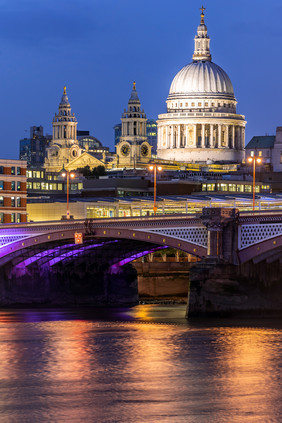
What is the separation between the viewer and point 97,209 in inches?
4454

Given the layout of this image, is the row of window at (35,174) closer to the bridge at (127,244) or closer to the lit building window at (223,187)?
the lit building window at (223,187)

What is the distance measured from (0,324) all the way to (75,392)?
74.2 feet

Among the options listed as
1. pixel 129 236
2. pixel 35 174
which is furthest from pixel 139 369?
pixel 35 174

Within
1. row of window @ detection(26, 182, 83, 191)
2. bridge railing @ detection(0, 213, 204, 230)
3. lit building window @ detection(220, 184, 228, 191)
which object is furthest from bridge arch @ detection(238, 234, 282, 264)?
row of window @ detection(26, 182, 83, 191)

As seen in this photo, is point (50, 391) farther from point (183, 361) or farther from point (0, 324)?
point (0, 324)

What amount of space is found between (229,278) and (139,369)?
17809 mm

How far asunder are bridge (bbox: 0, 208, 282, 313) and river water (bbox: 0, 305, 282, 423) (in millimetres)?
4567

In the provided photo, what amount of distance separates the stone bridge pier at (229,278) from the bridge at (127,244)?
0.06 m

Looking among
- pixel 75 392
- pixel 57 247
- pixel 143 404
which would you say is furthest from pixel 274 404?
pixel 57 247

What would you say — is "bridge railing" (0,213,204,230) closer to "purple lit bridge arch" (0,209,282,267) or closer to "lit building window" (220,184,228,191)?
"purple lit bridge arch" (0,209,282,267)

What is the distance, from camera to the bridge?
7300 centimetres

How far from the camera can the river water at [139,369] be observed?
47.1 metres

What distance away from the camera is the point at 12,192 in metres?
107

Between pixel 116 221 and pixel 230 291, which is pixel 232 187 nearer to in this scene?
pixel 116 221
